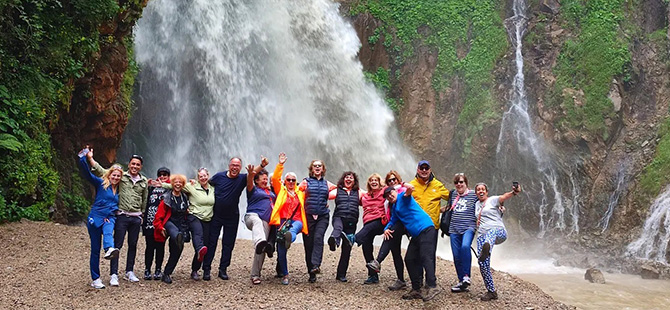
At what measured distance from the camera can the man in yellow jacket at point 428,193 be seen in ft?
24.8

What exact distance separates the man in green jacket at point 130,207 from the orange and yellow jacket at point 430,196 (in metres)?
3.63

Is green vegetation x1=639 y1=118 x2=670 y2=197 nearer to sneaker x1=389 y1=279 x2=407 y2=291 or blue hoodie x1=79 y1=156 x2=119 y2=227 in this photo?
sneaker x1=389 y1=279 x2=407 y2=291

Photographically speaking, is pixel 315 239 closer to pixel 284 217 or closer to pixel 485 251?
pixel 284 217

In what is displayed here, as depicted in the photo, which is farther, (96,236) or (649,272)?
(649,272)

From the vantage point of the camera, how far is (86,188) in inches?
588

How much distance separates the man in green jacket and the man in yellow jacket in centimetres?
363

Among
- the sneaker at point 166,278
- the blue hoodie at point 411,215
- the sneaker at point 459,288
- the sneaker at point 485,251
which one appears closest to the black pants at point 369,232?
the blue hoodie at point 411,215

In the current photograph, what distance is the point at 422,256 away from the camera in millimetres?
7086

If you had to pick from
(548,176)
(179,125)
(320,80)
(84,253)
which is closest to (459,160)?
(548,176)

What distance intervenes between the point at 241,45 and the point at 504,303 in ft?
45.9

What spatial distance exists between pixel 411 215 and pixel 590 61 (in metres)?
15.5

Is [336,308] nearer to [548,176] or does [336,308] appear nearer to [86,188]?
[86,188]

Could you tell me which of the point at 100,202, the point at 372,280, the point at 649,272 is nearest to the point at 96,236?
the point at 100,202

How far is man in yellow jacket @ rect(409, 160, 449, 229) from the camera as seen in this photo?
757 centimetres
